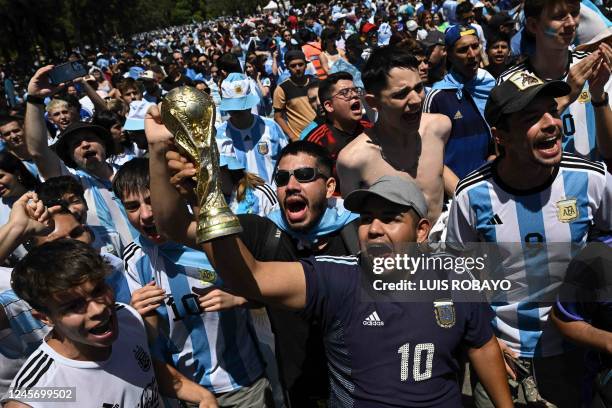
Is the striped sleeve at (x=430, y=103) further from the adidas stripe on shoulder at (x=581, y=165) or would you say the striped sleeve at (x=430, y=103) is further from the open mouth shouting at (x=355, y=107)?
the adidas stripe on shoulder at (x=581, y=165)

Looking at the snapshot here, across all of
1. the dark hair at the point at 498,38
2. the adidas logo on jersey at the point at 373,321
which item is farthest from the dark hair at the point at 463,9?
the adidas logo on jersey at the point at 373,321

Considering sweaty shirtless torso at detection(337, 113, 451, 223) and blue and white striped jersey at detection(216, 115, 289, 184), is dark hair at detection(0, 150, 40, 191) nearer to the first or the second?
blue and white striped jersey at detection(216, 115, 289, 184)

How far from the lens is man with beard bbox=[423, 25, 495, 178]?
4430mm

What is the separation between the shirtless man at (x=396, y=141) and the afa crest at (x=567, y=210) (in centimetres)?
119

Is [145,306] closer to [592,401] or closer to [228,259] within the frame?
[228,259]

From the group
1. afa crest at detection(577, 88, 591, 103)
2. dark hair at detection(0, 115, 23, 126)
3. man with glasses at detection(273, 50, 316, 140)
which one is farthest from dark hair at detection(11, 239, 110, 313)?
→ man with glasses at detection(273, 50, 316, 140)

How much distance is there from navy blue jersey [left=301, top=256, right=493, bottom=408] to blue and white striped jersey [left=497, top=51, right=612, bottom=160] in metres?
1.75

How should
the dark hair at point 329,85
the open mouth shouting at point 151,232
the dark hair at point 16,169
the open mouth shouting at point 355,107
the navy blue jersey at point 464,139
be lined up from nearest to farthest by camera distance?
the open mouth shouting at point 151,232
the dark hair at point 16,169
the navy blue jersey at point 464,139
the open mouth shouting at point 355,107
the dark hair at point 329,85

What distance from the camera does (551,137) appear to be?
2.51 metres

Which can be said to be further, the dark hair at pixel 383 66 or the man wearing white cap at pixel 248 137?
the man wearing white cap at pixel 248 137

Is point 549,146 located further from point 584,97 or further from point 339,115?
point 339,115

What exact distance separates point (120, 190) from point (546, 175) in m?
2.22

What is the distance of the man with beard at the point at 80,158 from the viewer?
4406 mm

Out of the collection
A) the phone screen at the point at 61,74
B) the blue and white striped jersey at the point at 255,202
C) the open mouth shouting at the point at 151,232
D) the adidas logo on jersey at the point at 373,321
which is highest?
the phone screen at the point at 61,74
